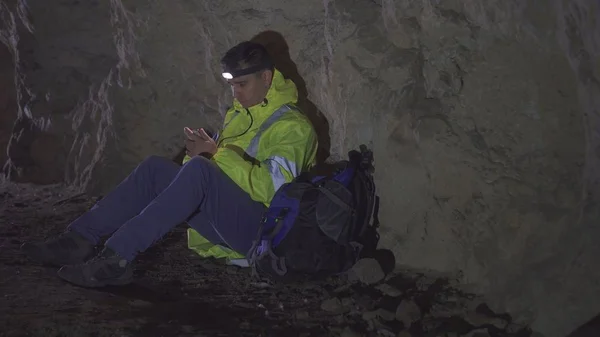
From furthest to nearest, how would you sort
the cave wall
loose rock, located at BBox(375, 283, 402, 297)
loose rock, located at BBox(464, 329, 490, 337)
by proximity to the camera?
the cave wall → loose rock, located at BBox(375, 283, 402, 297) → loose rock, located at BBox(464, 329, 490, 337)

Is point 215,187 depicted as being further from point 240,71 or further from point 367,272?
point 367,272

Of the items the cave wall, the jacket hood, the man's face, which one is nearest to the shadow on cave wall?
the jacket hood

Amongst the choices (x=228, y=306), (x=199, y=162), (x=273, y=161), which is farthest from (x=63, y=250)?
(x=273, y=161)

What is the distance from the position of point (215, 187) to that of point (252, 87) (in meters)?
0.69

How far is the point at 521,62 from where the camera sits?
3.10 metres

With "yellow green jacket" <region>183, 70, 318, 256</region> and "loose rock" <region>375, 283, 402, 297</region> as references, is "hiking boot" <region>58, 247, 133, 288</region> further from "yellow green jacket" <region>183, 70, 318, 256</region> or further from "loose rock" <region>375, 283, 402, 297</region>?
"loose rock" <region>375, 283, 402, 297</region>

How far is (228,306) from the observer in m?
3.11

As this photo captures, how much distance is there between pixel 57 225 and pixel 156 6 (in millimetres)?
2202

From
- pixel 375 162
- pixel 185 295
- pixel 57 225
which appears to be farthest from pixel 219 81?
pixel 185 295

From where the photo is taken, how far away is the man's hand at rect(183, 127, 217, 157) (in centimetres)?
362

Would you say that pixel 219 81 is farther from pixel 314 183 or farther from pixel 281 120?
pixel 314 183

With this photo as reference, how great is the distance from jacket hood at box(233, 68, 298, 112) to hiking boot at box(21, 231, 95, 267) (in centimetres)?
124

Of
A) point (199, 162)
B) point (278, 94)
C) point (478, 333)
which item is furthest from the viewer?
point (278, 94)

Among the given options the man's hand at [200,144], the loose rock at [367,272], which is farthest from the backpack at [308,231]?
the man's hand at [200,144]
